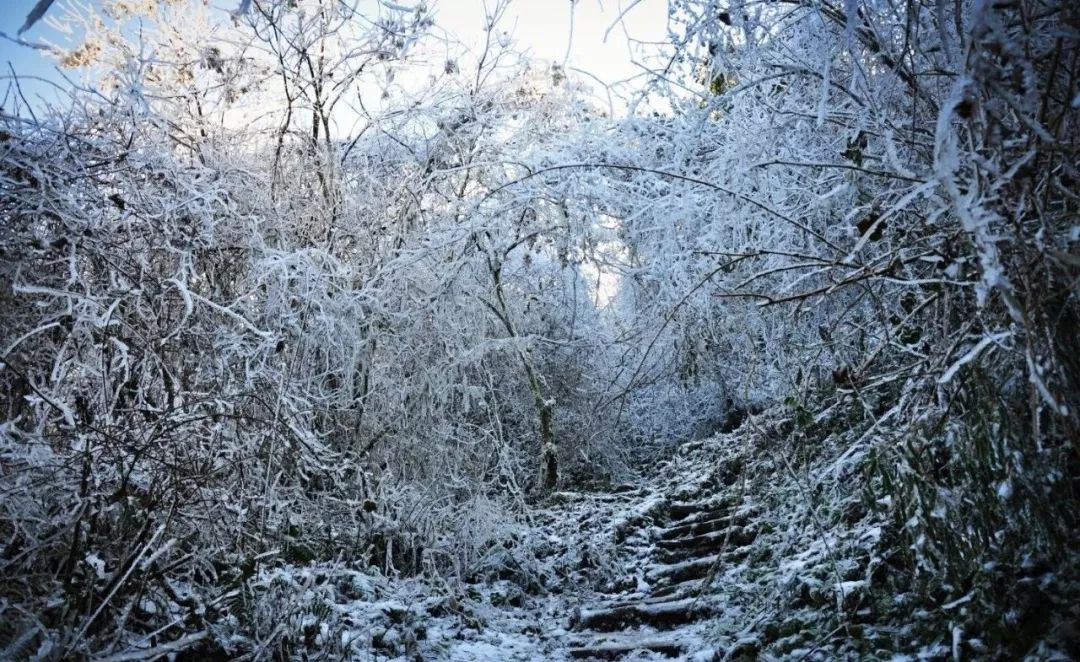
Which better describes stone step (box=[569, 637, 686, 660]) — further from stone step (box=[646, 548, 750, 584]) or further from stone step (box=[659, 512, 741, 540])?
stone step (box=[659, 512, 741, 540])

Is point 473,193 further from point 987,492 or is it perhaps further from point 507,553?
point 987,492

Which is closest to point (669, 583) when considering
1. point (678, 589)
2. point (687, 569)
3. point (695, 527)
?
point (687, 569)

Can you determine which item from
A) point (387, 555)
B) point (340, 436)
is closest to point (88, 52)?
point (340, 436)

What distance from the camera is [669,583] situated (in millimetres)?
5508

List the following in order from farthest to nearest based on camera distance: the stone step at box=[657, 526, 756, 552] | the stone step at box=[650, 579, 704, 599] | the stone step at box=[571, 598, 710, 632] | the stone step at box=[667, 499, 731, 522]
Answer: the stone step at box=[667, 499, 731, 522] < the stone step at box=[657, 526, 756, 552] < the stone step at box=[650, 579, 704, 599] < the stone step at box=[571, 598, 710, 632]

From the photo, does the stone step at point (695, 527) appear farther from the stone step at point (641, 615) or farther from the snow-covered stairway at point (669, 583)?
the stone step at point (641, 615)

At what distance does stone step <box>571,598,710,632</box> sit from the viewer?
4.58m

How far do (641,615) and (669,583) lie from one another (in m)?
0.71

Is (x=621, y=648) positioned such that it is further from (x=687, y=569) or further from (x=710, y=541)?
(x=710, y=541)

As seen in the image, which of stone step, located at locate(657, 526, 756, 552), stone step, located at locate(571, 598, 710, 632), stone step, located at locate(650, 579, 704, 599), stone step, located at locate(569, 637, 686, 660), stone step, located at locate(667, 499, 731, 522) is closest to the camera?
stone step, located at locate(569, 637, 686, 660)

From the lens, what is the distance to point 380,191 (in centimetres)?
656

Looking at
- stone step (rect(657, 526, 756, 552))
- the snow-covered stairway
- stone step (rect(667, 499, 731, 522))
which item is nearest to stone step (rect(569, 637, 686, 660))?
the snow-covered stairway

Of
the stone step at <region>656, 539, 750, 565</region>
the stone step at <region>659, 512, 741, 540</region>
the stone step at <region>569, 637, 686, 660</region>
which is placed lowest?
the stone step at <region>569, 637, 686, 660</region>

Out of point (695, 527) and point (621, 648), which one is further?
point (695, 527)
